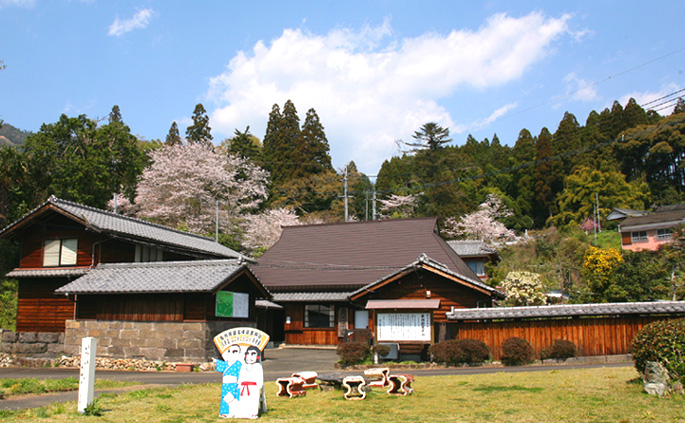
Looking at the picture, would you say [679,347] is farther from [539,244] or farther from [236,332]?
[539,244]

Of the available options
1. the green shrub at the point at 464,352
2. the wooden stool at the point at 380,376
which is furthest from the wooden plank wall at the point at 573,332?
the wooden stool at the point at 380,376

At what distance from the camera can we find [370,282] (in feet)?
106

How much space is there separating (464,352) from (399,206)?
4538 centimetres

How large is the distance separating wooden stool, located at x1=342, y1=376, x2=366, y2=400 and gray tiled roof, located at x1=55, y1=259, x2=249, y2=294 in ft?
30.2

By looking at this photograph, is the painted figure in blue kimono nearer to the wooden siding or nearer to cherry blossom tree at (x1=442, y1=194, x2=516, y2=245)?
the wooden siding

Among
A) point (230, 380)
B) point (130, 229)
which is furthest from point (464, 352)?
point (130, 229)

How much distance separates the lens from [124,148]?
47.9m

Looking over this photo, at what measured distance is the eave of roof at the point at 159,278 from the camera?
817 inches

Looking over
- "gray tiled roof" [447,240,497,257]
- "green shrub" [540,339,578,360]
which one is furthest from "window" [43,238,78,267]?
"gray tiled roof" [447,240,497,257]

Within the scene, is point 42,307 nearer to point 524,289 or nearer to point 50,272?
point 50,272

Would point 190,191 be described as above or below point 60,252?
above

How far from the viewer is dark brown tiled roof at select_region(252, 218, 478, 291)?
33125 mm

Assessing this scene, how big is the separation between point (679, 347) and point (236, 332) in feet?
29.3

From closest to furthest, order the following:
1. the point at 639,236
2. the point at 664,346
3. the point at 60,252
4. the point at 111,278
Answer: the point at 664,346
the point at 111,278
the point at 60,252
the point at 639,236
